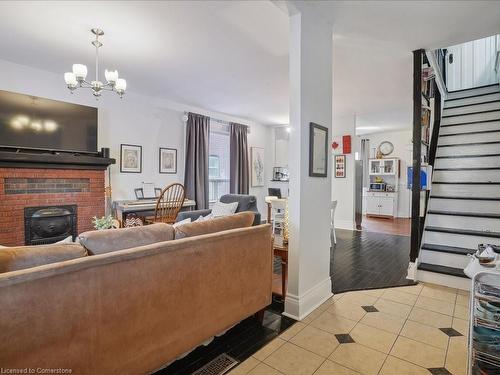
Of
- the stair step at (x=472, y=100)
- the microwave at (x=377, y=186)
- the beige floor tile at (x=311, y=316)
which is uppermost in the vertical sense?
the stair step at (x=472, y=100)

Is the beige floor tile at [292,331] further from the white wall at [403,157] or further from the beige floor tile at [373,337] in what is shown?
the white wall at [403,157]

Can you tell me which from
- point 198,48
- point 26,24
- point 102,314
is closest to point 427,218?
point 198,48

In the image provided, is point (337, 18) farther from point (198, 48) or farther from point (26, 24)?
point (26, 24)

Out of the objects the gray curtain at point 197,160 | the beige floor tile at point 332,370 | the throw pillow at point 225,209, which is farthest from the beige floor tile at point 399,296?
the gray curtain at point 197,160

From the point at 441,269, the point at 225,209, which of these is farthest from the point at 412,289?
the point at 225,209

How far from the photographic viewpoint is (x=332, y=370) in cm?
171

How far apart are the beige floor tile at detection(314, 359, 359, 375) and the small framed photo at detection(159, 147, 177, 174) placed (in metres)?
4.52

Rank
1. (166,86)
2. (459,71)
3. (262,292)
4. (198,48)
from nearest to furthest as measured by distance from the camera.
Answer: (262,292) → (198,48) → (166,86) → (459,71)

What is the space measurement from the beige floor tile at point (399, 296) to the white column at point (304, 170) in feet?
2.36

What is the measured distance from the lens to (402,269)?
360cm

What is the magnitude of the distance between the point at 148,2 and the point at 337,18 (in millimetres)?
1731

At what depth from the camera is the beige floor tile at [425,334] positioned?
6.60ft

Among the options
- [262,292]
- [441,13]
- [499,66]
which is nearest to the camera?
[262,292]

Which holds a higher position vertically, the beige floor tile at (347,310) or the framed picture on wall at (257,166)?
the framed picture on wall at (257,166)
